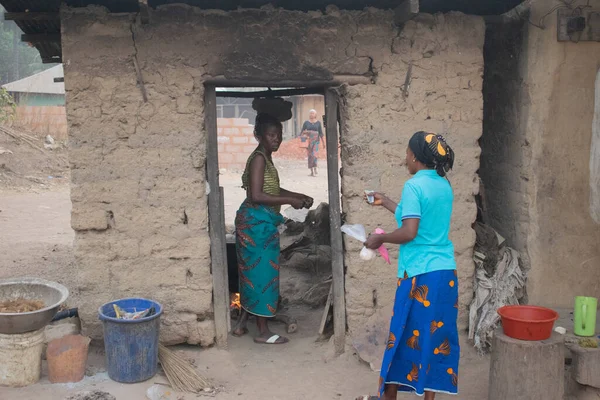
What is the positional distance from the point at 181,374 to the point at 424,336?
1708mm

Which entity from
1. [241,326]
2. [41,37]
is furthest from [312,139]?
[241,326]

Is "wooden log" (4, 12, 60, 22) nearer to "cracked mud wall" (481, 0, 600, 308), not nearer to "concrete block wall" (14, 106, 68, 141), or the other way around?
"cracked mud wall" (481, 0, 600, 308)

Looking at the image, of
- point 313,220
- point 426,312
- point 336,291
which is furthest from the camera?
point 313,220

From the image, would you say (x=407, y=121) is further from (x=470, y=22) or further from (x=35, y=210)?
(x=35, y=210)

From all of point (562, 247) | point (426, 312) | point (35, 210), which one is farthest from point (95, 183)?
point (35, 210)

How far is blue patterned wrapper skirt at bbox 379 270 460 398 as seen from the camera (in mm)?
3426

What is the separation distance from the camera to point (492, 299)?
4801mm

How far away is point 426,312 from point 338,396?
1175mm

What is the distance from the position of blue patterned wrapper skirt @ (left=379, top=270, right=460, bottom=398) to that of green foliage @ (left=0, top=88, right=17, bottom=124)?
14775 mm

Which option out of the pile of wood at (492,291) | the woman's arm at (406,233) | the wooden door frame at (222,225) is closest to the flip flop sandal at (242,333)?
the wooden door frame at (222,225)

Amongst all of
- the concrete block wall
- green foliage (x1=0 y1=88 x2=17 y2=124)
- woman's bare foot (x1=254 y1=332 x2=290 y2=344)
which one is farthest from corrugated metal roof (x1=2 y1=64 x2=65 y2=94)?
woman's bare foot (x1=254 y1=332 x2=290 y2=344)

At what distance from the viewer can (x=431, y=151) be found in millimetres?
3328

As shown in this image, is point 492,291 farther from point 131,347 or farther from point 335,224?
point 131,347

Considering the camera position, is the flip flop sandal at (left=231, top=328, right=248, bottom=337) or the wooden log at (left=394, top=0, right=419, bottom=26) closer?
the wooden log at (left=394, top=0, right=419, bottom=26)
